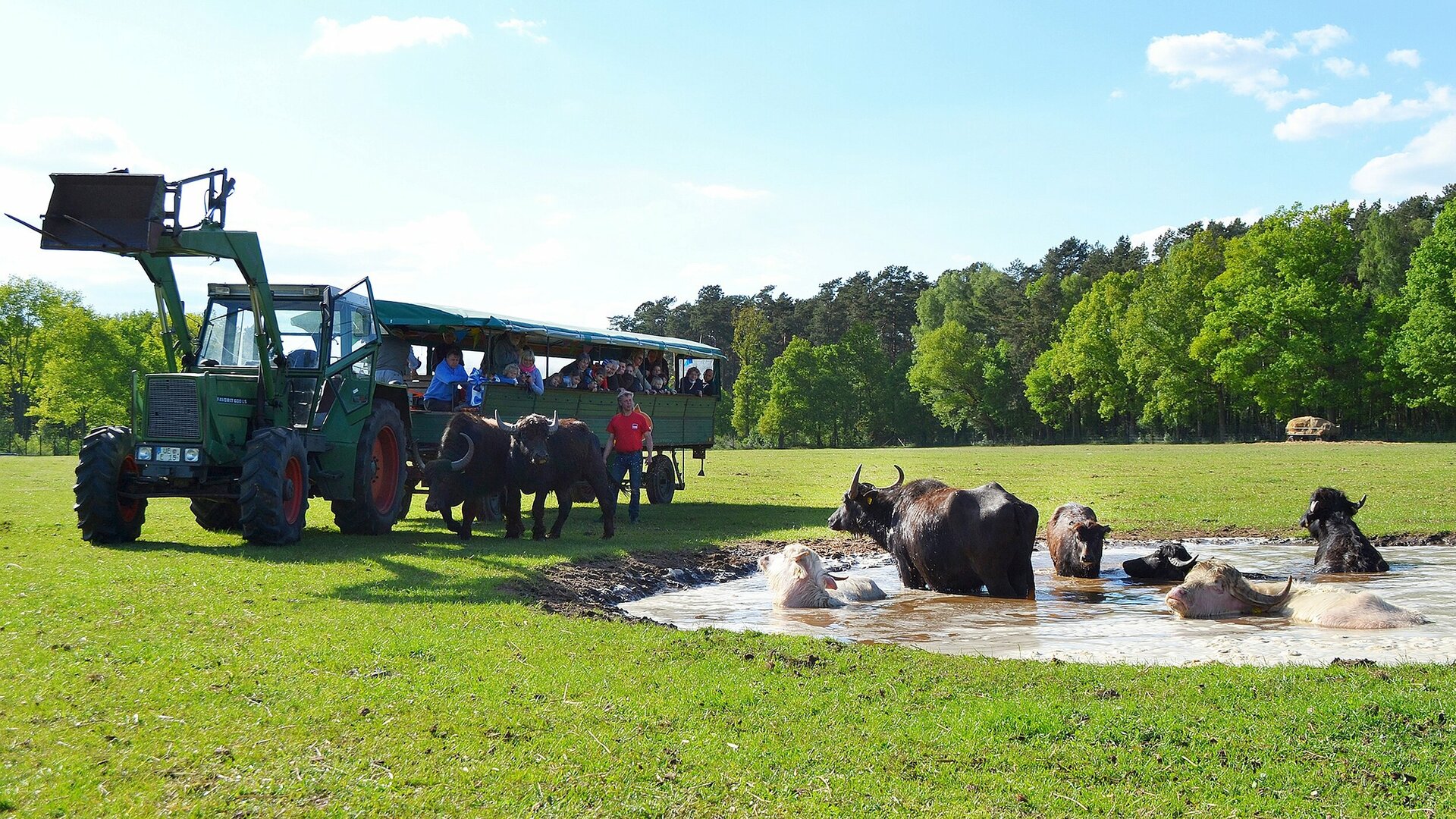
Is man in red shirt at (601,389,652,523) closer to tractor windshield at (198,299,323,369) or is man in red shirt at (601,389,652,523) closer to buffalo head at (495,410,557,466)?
buffalo head at (495,410,557,466)

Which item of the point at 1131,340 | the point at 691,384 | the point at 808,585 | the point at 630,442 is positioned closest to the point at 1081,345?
the point at 1131,340

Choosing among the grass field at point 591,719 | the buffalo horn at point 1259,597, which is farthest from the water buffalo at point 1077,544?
the grass field at point 591,719

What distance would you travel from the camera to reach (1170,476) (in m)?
30.5

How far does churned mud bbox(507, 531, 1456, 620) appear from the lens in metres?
10.9

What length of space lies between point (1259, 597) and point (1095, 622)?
1.62m

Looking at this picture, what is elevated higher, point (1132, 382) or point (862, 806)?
point (1132, 382)

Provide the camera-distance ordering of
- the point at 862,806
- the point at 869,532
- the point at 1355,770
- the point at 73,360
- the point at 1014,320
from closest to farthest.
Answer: the point at 862,806
the point at 1355,770
the point at 869,532
the point at 73,360
the point at 1014,320

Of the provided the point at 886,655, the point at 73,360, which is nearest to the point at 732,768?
the point at 886,655

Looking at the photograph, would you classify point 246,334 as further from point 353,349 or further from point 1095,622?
point 1095,622

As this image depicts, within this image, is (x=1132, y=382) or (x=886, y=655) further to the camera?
(x=1132, y=382)

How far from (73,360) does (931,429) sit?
226ft

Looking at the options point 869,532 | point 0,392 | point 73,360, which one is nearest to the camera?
point 869,532

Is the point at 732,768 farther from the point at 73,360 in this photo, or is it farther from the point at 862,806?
the point at 73,360

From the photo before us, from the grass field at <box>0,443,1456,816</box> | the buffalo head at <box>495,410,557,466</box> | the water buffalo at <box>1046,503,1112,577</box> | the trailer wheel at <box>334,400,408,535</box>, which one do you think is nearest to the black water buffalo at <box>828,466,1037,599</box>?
the water buffalo at <box>1046,503,1112,577</box>
